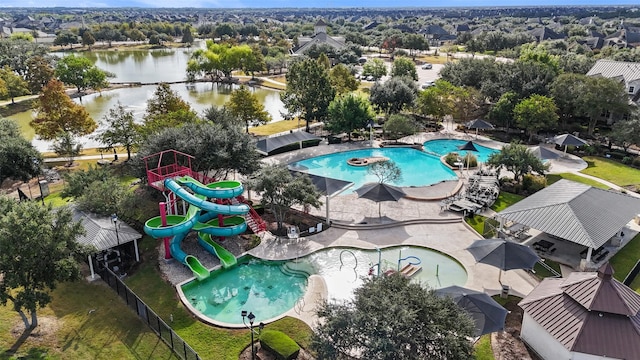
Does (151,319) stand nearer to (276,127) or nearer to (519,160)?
(519,160)

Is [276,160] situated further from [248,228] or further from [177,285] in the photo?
[177,285]

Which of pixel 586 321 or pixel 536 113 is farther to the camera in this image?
pixel 536 113

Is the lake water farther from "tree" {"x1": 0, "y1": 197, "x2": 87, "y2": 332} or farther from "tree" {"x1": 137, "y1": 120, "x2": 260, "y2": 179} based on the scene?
"tree" {"x1": 0, "y1": 197, "x2": 87, "y2": 332}

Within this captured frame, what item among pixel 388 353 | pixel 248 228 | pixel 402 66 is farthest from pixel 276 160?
pixel 402 66

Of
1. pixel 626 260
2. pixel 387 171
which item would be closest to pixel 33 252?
pixel 387 171

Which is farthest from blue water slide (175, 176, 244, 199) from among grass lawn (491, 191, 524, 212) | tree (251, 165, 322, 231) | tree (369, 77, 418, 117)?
tree (369, 77, 418, 117)

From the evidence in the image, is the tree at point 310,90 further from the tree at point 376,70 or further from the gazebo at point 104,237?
the tree at point 376,70

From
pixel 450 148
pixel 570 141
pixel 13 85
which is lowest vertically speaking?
pixel 13 85
